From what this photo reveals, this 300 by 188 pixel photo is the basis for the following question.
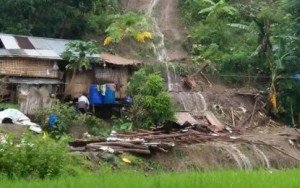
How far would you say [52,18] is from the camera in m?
23.3

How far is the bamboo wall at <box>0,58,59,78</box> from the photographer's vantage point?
19359 millimetres

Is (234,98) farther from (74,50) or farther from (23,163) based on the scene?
(23,163)

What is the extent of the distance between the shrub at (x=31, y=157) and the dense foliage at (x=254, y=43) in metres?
12.9

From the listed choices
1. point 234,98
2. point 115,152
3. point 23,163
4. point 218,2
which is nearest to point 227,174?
point 23,163

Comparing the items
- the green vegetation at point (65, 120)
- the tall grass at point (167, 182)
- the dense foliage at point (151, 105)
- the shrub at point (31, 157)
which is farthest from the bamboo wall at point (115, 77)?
the tall grass at point (167, 182)

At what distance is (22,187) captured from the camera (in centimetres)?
808

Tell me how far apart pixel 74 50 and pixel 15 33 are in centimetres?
329

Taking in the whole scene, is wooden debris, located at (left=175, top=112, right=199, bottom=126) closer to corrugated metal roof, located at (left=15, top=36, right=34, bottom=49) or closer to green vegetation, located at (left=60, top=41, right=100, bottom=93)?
green vegetation, located at (left=60, top=41, right=100, bottom=93)

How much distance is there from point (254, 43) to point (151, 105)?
30.8ft

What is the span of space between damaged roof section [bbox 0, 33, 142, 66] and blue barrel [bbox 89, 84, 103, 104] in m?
1.25

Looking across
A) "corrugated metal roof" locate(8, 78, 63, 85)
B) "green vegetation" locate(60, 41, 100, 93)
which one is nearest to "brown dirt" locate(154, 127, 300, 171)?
"green vegetation" locate(60, 41, 100, 93)

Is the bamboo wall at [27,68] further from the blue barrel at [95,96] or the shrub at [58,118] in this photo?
the shrub at [58,118]

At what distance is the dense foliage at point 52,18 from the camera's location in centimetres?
2228

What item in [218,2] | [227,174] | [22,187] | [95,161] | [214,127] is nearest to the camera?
[22,187]
